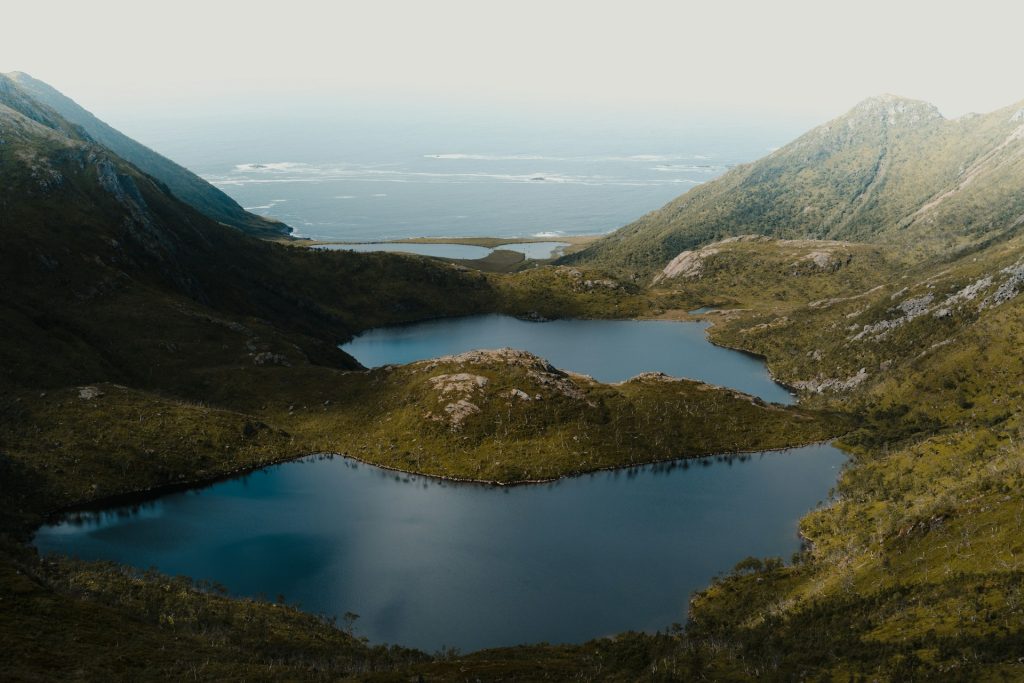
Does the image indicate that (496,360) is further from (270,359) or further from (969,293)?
(969,293)

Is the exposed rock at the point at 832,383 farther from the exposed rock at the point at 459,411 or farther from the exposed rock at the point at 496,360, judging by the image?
the exposed rock at the point at 459,411

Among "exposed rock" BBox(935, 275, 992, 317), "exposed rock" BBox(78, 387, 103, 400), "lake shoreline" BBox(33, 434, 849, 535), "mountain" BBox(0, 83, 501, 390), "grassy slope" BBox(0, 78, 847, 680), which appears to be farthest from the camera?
"exposed rock" BBox(935, 275, 992, 317)

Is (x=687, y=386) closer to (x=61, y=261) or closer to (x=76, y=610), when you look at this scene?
(x=76, y=610)

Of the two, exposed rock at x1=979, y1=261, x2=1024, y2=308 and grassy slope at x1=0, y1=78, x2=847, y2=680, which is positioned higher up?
exposed rock at x1=979, y1=261, x2=1024, y2=308

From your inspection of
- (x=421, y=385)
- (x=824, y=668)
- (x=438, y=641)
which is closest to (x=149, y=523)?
(x=438, y=641)

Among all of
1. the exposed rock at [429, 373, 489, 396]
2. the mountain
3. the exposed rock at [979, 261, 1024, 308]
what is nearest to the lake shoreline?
the exposed rock at [429, 373, 489, 396]

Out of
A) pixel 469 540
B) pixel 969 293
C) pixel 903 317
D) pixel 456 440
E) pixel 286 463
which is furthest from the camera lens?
pixel 903 317

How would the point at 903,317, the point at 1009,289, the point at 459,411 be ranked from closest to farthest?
the point at 459,411
the point at 1009,289
the point at 903,317

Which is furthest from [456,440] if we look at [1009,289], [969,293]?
[969,293]

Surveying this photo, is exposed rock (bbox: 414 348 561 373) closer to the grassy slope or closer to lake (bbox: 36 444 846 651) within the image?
the grassy slope
